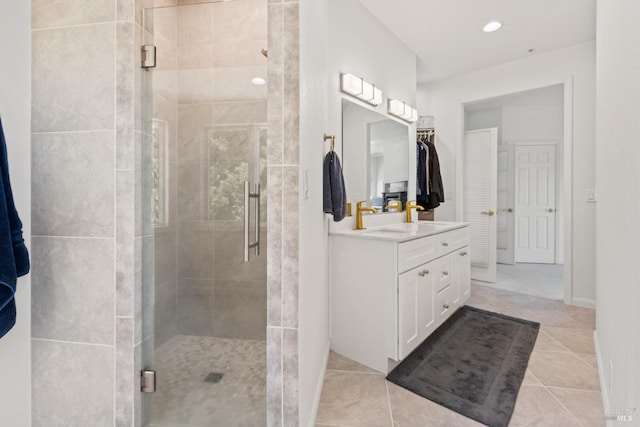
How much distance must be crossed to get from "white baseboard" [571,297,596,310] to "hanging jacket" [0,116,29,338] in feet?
14.4

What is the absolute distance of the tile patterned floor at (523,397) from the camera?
5.10ft

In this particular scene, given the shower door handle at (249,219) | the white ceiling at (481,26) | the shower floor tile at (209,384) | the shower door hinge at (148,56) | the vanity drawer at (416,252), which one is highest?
the white ceiling at (481,26)

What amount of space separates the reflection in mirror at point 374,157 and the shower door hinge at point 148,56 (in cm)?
134

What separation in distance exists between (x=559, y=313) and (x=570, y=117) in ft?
6.63

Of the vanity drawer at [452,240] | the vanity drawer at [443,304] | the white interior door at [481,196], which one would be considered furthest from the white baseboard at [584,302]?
the vanity drawer at [443,304]

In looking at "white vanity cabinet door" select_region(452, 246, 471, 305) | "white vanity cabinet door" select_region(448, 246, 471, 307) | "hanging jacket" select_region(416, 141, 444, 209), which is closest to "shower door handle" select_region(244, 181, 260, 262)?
"white vanity cabinet door" select_region(448, 246, 471, 307)

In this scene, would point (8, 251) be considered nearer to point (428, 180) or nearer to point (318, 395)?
point (318, 395)

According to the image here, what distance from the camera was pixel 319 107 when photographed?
1.73m

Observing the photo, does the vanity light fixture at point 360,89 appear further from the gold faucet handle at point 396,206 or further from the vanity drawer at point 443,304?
the vanity drawer at point 443,304

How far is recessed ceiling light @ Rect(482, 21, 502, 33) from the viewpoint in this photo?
294cm

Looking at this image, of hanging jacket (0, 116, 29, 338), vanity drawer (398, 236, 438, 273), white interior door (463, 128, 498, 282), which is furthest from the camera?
white interior door (463, 128, 498, 282)

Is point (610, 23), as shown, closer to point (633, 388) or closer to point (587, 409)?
point (633, 388)

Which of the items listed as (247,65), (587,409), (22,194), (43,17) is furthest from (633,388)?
(43,17)

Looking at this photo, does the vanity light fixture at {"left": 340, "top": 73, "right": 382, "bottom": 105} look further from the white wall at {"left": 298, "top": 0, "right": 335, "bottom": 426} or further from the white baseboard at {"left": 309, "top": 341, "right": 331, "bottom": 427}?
the white baseboard at {"left": 309, "top": 341, "right": 331, "bottom": 427}
